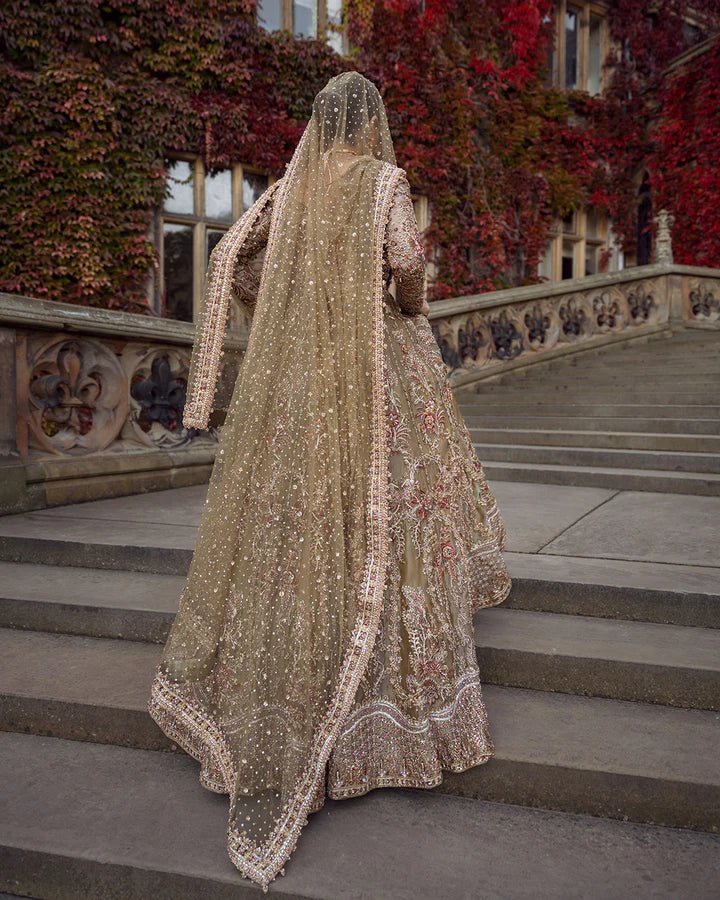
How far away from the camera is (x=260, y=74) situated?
995 centimetres

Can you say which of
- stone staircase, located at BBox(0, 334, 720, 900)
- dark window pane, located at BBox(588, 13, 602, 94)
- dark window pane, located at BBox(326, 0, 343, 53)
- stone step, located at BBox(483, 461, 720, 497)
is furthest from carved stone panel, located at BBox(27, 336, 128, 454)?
dark window pane, located at BBox(588, 13, 602, 94)

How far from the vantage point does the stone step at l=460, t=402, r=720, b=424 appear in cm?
628

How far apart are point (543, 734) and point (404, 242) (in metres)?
1.38

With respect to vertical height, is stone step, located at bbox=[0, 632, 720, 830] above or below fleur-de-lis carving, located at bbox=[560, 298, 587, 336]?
below

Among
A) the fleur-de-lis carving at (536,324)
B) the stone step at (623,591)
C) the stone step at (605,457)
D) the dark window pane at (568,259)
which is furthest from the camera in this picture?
the dark window pane at (568,259)

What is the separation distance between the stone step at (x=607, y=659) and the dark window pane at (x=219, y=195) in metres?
8.40

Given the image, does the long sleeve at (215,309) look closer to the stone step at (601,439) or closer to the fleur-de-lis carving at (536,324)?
the stone step at (601,439)

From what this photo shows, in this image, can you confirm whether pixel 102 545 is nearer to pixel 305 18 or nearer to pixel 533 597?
pixel 533 597

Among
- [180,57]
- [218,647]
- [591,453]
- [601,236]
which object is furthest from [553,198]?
[218,647]

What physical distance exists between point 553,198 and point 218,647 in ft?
40.5

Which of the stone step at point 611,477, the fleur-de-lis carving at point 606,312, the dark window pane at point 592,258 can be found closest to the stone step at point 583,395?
the stone step at point 611,477

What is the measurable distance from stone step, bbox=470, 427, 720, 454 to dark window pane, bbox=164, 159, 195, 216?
5.23 meters

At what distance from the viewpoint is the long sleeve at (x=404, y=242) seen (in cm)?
218

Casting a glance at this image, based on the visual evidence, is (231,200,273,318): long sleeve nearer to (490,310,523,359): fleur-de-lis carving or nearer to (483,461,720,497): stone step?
(483,461,720,497): stone step
